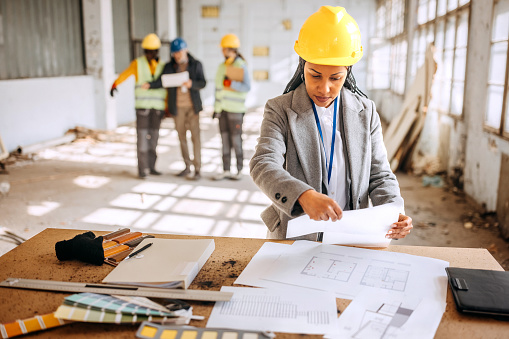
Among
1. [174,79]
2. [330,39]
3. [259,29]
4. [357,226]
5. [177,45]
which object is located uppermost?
[259,29]

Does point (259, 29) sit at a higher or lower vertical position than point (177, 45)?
higher

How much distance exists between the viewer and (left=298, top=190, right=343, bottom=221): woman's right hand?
56.8 inches

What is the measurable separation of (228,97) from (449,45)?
3.42 meters

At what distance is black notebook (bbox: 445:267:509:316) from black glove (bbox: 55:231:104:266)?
110 cm

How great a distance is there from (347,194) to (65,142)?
774 centimetres

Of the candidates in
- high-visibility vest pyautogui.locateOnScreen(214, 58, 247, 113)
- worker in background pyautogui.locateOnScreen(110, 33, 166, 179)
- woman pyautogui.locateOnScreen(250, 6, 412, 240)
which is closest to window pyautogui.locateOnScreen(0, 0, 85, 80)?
worker in background pyautogui.locateOnScreen(110, 33, 166, 179)

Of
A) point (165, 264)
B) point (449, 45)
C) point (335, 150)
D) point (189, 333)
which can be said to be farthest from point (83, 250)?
point (449, 45)

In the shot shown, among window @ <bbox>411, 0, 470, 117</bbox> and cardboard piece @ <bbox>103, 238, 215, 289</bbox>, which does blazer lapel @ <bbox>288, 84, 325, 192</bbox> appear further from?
window @ <bbox>411, 0, 470, 117</bbox>

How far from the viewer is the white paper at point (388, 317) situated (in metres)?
1.17

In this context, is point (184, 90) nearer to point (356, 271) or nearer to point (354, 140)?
point (354, 140)

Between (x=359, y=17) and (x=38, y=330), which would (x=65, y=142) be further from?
(x=359, y=17)

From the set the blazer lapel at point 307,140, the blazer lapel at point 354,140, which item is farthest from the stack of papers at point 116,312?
the blazer lapel at point 354,140

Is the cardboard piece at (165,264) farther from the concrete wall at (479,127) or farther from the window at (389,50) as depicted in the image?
the window at (389,50)

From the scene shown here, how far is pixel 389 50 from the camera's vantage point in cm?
1329
